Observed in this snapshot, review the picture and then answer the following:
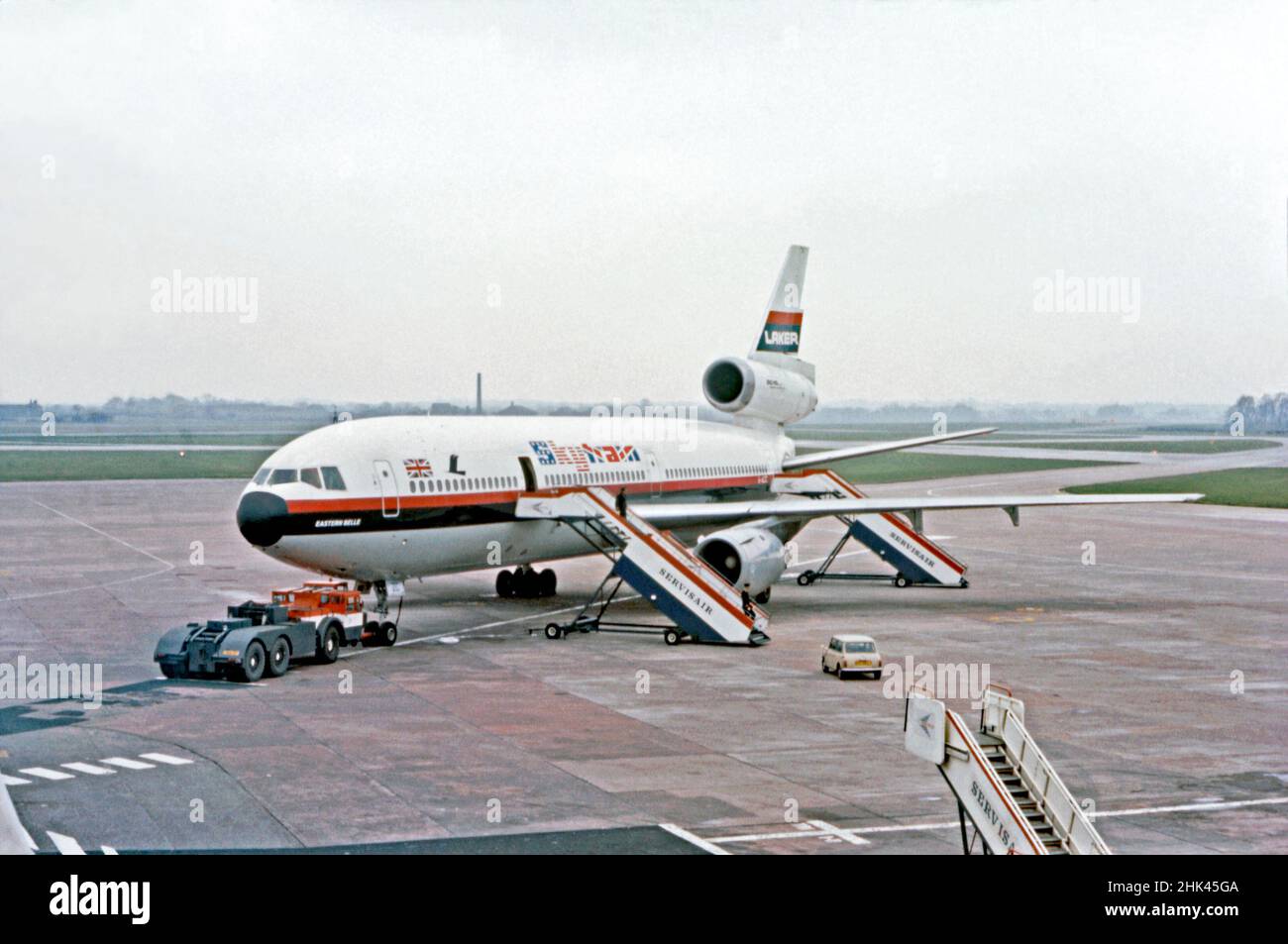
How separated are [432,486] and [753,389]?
52.6ft

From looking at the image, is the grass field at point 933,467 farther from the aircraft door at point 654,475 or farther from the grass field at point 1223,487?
the aircraft door at point 654,475

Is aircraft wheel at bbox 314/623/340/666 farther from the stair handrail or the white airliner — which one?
the stair handrail

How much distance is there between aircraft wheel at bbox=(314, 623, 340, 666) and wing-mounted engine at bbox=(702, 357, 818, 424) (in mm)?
20058

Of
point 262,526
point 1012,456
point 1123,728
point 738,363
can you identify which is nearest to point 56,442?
point 1012,456

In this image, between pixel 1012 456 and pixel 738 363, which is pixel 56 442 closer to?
pixel 1012 456

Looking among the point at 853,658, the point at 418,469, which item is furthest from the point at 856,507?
the point at 418,469

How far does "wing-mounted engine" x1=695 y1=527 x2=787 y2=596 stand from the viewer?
3544cm

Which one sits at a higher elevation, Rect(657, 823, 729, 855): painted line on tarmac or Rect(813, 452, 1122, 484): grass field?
Rect(813, 452, 1122, 484): grass field

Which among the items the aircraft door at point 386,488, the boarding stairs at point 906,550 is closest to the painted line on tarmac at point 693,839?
the aircraft door at point 386,488

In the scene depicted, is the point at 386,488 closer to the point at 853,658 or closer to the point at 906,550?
the point at 853,658

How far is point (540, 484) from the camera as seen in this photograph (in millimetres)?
35250

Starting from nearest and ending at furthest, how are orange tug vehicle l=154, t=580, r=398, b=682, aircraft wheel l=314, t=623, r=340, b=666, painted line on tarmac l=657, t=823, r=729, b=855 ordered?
painted line on tarmac l=657, t=823, r=729, b=855 → orange tug vehicle l=154, t=580, r=398, b=682 → aircraft wheel l=314, t=623, r=340, b=666

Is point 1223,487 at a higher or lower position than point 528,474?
lower

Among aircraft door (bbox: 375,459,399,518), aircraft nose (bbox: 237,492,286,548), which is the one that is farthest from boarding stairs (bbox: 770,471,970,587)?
aircraft nose (bbox: 237,492,286,548)
